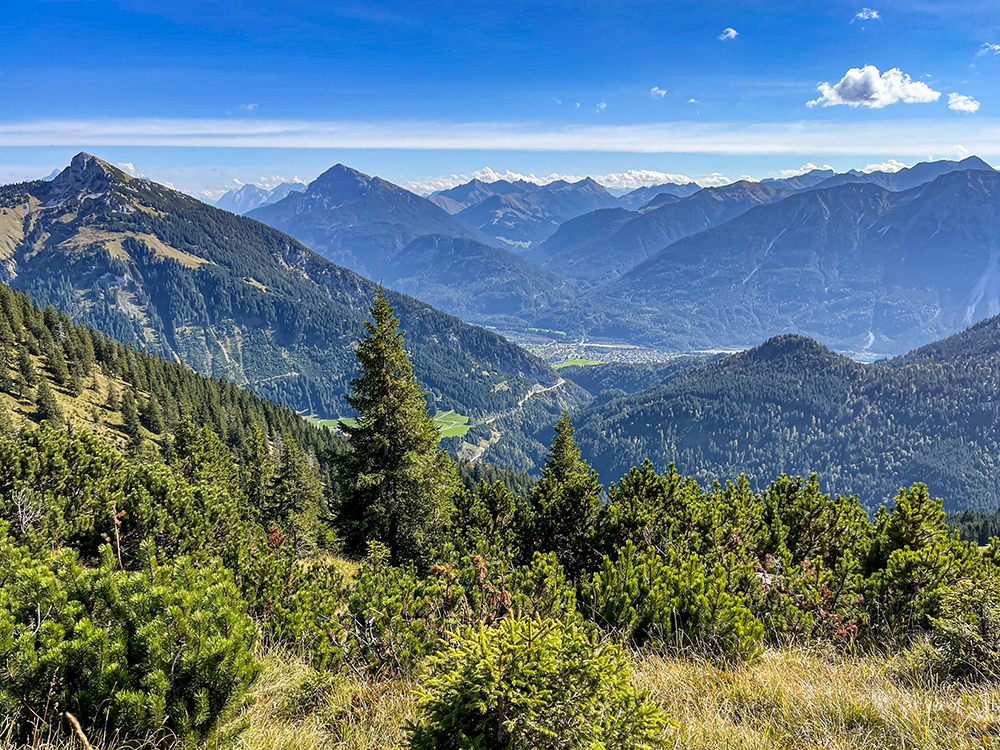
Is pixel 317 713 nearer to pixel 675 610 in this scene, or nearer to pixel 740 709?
pixel 740 709

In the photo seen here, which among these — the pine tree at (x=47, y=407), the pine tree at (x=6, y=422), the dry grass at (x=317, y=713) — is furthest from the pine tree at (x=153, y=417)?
the dry grass at (x=317, y=713)

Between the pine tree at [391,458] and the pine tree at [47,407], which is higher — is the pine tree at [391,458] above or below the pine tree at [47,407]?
above

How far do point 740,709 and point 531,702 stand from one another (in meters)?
3.13

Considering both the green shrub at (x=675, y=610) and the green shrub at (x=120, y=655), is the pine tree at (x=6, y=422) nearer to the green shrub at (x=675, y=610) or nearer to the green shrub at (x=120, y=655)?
the green shrub at (x=120, y=655)

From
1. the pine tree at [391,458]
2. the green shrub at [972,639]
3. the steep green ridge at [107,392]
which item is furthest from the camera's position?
the steep green ridge at [107,392]

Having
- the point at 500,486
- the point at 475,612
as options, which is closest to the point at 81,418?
the point at 500,486

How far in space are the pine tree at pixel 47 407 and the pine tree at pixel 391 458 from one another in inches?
2432

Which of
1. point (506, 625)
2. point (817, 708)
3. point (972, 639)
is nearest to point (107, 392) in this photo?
point (506, 625)

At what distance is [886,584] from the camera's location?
346 inches

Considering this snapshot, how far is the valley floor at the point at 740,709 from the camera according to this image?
4.34 metres

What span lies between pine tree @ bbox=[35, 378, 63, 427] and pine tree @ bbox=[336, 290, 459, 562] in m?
61.8

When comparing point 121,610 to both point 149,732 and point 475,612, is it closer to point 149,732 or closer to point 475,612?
point 149,732

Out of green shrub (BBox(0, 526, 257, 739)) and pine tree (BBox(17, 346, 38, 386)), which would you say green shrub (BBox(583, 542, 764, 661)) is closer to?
green shrub (BBox(0, 526, 257, 739))

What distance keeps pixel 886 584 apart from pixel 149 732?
35.6ft
